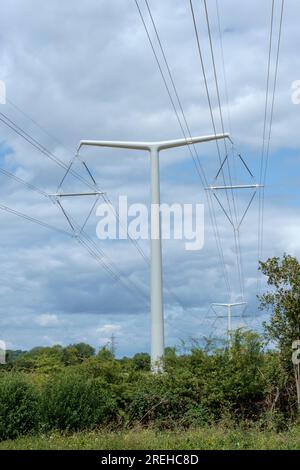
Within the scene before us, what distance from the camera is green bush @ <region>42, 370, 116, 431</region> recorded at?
22.3 m

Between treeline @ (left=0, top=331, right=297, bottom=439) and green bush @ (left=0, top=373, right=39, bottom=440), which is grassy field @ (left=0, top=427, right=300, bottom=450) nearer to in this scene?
green bush @ (left=0, top=373, right=39, bottom=440)

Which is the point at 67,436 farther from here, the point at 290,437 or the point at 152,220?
the point at 152,220

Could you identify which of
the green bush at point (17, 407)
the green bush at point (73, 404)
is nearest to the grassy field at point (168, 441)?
the green bush at point (17, 407)

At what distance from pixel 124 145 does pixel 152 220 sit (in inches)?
245

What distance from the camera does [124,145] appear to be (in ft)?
127

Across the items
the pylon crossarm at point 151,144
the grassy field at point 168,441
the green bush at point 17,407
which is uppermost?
the pylon crossarm at point 151,144

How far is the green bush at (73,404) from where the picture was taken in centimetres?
2227

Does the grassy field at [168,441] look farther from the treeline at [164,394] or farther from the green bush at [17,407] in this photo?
the treeline at [164,394]

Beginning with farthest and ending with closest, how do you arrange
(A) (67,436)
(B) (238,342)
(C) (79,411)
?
(B) (238,342), (C) (79,411), (A) (67,436)

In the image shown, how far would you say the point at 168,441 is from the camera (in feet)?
59.5

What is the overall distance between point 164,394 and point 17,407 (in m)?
4.70

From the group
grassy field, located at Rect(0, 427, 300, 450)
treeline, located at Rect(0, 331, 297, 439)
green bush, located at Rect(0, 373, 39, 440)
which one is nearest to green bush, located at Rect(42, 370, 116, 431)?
treeline, located at Rect(0, 331, 297, 439)
